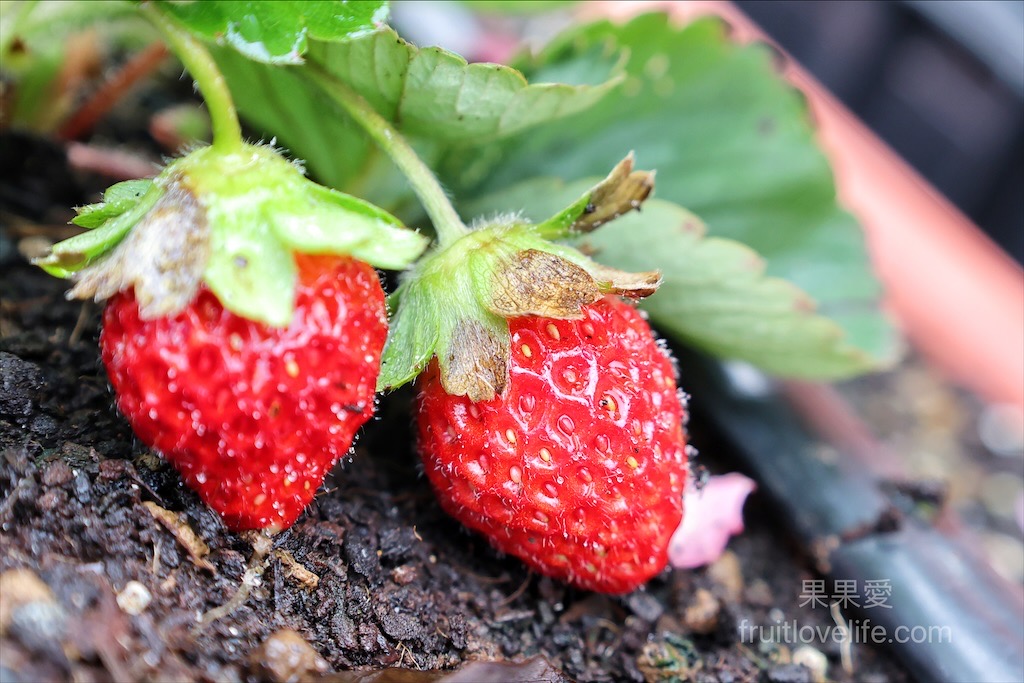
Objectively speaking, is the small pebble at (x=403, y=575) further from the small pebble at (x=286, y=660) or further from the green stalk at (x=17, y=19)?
the green stalk at (x=17, y=19)

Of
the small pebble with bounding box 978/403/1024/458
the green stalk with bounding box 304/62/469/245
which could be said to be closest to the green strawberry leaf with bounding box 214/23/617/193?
the green stalk with bounding box 304/62/469/245


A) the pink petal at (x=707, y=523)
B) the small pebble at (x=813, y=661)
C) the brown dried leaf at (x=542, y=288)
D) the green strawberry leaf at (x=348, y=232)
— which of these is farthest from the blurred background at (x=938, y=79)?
the green strawberry leaf at (x=348, y=232)

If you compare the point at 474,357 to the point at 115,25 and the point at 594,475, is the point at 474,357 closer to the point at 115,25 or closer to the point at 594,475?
the point at 594,475

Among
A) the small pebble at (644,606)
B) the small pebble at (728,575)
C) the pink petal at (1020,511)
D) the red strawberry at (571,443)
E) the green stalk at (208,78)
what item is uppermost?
the green stalk at (208,78)

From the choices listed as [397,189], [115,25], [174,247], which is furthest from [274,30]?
[115,25]

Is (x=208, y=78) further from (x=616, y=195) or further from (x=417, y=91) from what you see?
(x=616, y=195)

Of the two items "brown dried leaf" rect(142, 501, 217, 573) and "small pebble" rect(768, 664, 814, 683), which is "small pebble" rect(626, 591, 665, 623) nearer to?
"small pebble" rect(768, 664, 814, 683)
